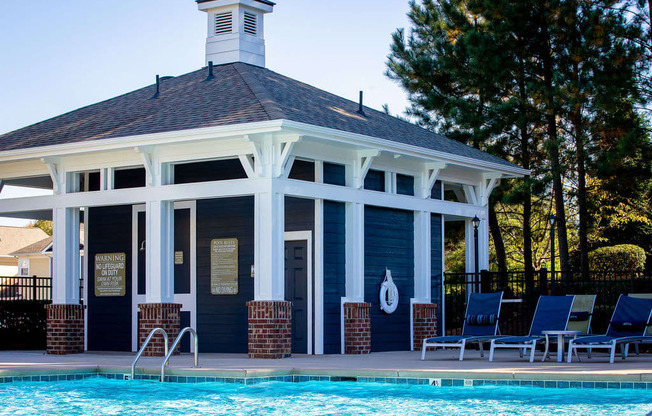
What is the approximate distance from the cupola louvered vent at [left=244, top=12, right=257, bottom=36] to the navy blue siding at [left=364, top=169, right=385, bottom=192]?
4.61 m

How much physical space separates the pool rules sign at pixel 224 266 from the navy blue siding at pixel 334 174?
196 centimetres

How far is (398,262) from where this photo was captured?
16312 mm

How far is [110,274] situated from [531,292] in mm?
7390

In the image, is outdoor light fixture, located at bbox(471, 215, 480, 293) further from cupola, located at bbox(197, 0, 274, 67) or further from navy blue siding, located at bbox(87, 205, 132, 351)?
navy blue siding, located at bbox(87, 205, 132, 351)

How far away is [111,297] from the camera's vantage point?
17.0 meters

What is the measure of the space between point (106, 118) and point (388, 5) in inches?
538

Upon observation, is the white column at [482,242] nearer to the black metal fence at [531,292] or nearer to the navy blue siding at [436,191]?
the black metal fence at [531,292]

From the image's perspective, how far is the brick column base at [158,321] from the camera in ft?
46.5

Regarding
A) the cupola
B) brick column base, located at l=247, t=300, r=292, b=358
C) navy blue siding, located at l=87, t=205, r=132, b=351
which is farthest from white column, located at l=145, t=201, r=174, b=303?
the cupola

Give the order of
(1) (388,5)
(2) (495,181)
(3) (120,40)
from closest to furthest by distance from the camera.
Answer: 1. (2) (495,181)
2. (3) (120,40)
3. (1) (388,5)

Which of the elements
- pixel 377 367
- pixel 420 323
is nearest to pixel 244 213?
pixel 420 323

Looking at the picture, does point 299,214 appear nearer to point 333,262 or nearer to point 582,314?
point 333,262

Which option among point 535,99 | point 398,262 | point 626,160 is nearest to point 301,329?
point 398,262

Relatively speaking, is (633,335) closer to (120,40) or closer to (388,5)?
(120,40)
